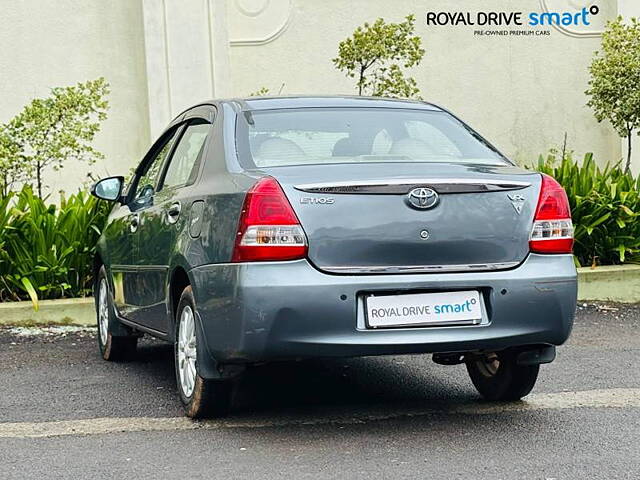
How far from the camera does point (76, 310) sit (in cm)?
899

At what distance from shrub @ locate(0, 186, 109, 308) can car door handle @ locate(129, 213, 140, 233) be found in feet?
8.61

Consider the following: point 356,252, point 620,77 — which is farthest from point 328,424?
point 620,77

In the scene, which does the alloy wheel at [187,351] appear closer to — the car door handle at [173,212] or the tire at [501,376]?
the car door handle at [173,212]

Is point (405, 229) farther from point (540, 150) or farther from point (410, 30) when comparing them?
point (540, 150)

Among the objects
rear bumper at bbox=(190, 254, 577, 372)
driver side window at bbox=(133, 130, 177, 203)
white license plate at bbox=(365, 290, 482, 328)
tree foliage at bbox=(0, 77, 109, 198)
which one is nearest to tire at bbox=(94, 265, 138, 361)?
driver side window at bbox=(133, 130, 177, 203)

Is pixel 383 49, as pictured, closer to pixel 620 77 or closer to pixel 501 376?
pixel 620 77

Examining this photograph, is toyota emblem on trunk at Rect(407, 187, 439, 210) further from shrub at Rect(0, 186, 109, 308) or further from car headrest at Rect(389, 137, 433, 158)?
shrub at Rect(0, 186, 109, 308)

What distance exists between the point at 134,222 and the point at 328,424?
1863 mm

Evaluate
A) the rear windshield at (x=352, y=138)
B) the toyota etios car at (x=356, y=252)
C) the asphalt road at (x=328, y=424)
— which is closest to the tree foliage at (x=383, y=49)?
the asphalt road at (x=328, y=424)

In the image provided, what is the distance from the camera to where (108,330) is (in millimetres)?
7371

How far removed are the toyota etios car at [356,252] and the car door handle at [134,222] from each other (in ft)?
2.66

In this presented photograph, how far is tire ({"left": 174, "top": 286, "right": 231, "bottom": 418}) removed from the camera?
17.4 feet

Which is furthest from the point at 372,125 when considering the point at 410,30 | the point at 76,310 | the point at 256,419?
the point at 410,30

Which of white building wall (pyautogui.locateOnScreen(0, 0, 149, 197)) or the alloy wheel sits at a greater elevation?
white building wall (pyautogui.locateOnScreen(0, 0, 149, 197))
